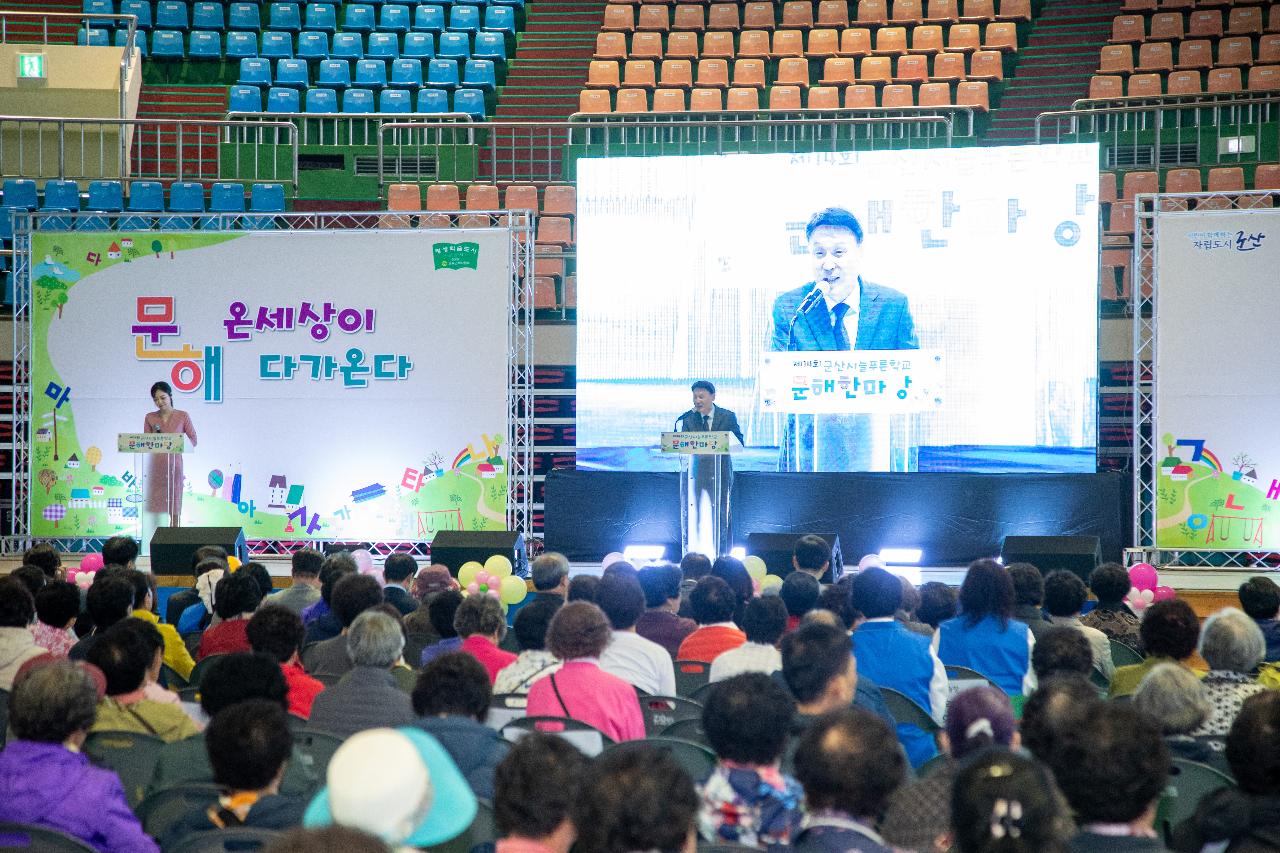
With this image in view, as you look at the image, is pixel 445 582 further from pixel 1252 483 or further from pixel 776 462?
pixel 1252 483

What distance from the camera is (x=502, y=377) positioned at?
1082 centimetres

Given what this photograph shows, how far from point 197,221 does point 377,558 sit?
134 inches

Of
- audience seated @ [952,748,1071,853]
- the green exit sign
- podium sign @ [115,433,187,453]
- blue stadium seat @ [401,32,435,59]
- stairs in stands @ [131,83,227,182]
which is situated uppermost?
blue stadium seat @ [401,32,435,59]

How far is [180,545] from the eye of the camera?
8.72 m

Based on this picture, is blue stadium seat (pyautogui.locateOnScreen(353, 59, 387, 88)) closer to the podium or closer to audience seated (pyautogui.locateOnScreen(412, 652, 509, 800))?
the podium

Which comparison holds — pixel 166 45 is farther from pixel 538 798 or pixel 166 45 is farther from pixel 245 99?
pixel 538 798

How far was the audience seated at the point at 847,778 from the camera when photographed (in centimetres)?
245

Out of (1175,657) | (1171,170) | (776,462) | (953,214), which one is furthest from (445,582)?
(1171,170)

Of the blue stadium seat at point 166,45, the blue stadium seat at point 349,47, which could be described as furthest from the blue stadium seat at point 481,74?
the blue stadium seat at point 166,45

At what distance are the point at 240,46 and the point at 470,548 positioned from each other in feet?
33.1

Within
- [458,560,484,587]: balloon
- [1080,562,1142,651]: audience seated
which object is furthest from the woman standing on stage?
[1080,562,1142,651]: audience seated

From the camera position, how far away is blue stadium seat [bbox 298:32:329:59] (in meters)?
16.1

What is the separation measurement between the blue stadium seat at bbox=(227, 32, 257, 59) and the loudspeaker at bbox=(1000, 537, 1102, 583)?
461 inches

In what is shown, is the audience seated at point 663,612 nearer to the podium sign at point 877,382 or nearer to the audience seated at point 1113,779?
the audience seated at point 1113,779
